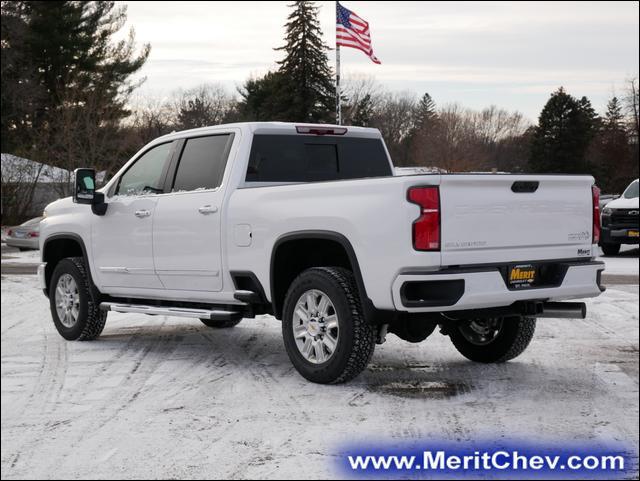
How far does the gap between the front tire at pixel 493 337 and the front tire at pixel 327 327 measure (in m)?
1.47

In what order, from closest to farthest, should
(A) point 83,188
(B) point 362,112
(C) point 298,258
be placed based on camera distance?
(C) point 298,258, (A) point 83,188, (B) point 362,112

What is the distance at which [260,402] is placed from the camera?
650cm

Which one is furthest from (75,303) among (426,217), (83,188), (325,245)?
(426,217)

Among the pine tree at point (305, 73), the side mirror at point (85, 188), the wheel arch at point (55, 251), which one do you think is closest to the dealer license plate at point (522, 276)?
the side mirror at point (85, 188)

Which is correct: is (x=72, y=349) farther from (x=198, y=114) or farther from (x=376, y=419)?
(x=198, y=114)

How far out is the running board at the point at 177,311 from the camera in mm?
7863

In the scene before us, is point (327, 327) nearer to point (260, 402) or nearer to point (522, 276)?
point (260, 402)

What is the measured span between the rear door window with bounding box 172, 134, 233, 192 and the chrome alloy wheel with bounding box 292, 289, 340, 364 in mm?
1564

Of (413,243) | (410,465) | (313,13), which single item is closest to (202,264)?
(413,243)

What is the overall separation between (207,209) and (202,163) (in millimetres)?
644

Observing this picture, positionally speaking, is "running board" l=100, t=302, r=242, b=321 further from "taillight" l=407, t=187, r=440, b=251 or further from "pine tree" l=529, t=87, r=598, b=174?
"pine tree" l=529, t=87, r=598, b=174

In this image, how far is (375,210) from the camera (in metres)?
6.50

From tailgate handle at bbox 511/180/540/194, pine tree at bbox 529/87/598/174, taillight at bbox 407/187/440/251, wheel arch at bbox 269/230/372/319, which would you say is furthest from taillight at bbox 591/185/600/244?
pine tree at bbox 529/87/598/174

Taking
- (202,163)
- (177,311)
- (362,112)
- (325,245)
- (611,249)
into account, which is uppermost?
(362,112)
